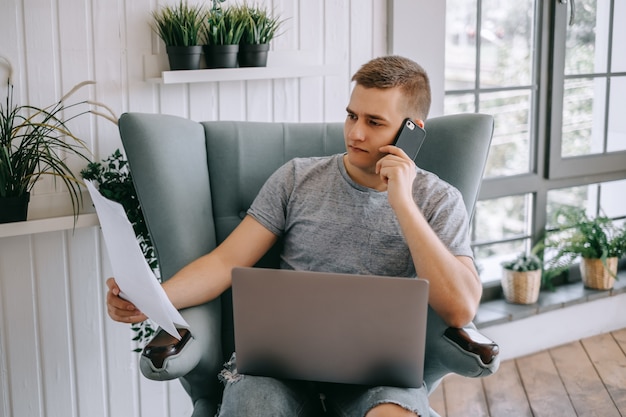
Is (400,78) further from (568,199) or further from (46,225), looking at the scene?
(568,199)

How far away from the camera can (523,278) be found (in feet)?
10.4

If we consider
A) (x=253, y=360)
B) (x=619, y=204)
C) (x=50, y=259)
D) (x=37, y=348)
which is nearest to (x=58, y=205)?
(x=50, y=259)

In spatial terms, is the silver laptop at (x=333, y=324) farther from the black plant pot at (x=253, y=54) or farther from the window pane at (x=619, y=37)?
the window pane at (x=619, y=37)

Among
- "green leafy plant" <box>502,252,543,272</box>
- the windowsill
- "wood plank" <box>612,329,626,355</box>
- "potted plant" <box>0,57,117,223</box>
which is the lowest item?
"wood plank" <box>612,329,626,355</box>

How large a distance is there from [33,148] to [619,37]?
2.55 m

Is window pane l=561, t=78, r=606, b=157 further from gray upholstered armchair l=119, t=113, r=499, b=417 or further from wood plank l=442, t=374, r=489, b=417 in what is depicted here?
gray upholstered armchair l=119, t=113, r=499, b=417

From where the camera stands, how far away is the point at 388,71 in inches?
71.2

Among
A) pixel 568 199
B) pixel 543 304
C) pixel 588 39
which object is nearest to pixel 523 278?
pixel 543 304

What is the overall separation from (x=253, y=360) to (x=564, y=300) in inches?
83.3

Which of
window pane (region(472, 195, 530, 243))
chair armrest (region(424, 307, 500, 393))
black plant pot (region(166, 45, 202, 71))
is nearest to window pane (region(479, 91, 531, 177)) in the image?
window pane (region(472, 195, 530, 243))

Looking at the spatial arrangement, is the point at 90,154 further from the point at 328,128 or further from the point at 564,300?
the point at 564,300

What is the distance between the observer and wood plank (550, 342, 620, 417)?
274cm

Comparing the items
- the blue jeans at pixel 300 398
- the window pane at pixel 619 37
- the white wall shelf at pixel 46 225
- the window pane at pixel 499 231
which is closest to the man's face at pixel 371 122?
the blue jeans at pixel 300 398

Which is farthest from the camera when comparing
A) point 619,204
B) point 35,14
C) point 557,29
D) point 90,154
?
point 619,204
